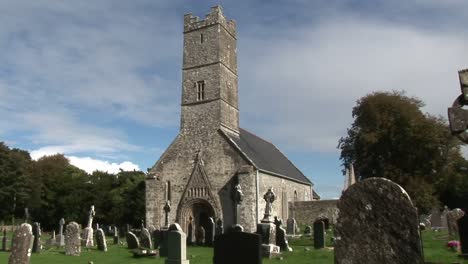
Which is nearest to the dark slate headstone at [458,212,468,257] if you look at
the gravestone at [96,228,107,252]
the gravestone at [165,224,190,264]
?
the gravestone at [165,224,190,264]

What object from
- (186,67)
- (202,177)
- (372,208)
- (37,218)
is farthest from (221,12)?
(37,218)

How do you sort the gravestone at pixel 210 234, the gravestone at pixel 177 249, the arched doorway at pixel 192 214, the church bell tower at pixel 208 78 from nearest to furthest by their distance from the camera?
the gravestone at pixel 177 249, the gravestone at pixel 210 234, the arched doorway at pixel 192 214, the church bell tower at pixel 208 78

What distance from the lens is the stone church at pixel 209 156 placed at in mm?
28375

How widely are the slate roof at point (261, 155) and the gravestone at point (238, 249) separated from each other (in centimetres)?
2086

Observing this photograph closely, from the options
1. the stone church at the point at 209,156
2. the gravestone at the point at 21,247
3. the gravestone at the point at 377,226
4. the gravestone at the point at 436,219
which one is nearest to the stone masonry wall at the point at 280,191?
the stone church at the point at 209,156

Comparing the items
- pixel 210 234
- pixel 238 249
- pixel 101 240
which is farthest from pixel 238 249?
pixel 210 234

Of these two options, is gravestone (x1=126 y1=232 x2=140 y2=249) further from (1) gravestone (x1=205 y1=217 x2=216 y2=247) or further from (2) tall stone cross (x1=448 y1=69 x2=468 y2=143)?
(2) tall stone cross (x1=448 y1=69 x2=468 y2=143)

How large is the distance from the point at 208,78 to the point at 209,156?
5704mm

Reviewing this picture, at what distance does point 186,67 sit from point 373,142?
1433cm

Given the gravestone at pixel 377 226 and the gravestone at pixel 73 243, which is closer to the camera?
the gravestone at pixel 377 226

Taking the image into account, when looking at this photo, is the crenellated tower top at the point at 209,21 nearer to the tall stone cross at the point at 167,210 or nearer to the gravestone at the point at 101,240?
the tall stone cross at the point at 167,210

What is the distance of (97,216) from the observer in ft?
151

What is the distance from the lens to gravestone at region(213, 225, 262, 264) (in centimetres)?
705

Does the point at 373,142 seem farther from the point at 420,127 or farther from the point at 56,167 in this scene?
the point at 56,167
